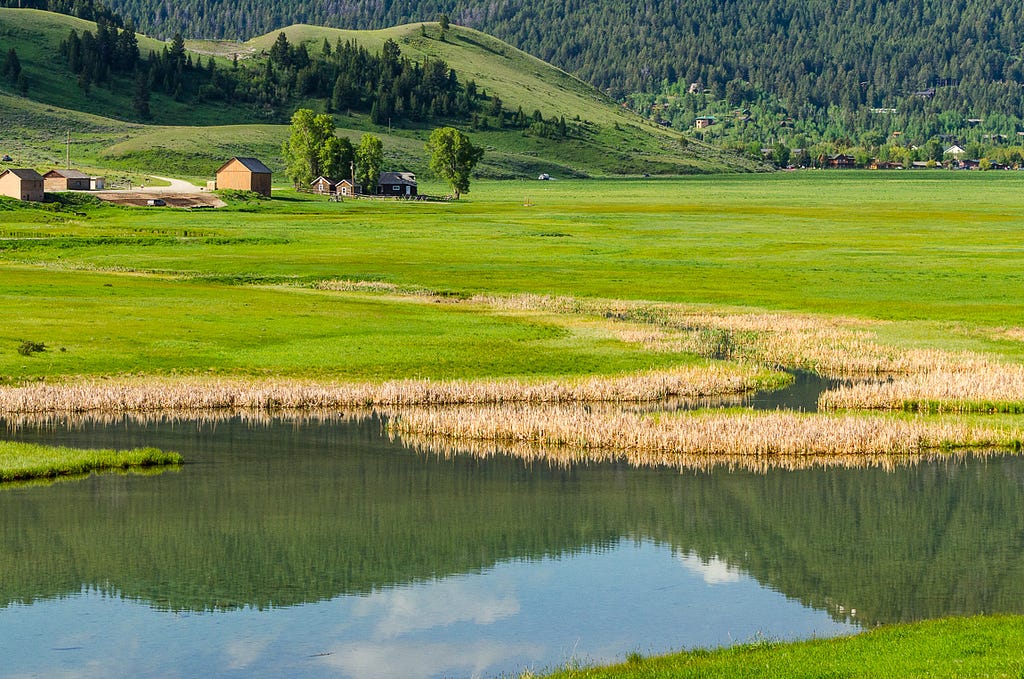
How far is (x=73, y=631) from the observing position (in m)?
27.6

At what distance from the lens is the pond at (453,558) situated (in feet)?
89.0

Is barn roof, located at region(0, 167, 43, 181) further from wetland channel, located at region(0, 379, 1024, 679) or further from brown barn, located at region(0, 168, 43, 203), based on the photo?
wetland channel, located at region(0, 379, 1024, 679)

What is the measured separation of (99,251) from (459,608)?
9381 centimetres

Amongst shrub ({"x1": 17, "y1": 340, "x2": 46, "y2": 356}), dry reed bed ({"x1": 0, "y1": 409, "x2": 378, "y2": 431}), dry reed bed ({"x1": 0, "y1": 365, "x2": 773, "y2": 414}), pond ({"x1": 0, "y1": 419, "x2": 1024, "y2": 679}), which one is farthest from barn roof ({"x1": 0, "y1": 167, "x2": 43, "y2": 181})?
pond ({"x1": 0, "y1": 419, "x2": 1024, "y2": 679})

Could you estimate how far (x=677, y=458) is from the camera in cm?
4434

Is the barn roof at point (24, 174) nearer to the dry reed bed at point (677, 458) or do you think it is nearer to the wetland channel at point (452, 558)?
the wetland channel at point (452, 558)

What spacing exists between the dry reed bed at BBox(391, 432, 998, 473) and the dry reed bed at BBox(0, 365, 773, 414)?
701 centimetres

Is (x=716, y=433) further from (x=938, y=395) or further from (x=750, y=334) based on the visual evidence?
(x=750, y=334)

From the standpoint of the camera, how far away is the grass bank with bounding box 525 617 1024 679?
2170cm

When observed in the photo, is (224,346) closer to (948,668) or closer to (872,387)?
(872,387)

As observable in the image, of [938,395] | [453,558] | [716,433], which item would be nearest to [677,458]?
[716,433]

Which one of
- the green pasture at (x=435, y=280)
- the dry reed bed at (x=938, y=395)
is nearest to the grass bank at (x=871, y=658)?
the dry reed bed at (x=938, y=395)

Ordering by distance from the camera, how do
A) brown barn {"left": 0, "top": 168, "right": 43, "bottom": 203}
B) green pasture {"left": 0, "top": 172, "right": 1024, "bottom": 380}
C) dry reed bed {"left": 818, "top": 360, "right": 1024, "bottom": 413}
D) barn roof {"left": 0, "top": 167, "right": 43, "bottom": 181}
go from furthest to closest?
barn roof {"left": 0, "top": 167, "right": 43, "bottom": 181}
brown barn {"left": 0, "top": 168, "right": 43, "bottom": 203}
green pasture {"left": 0, "top": 172, "right": 1024, "bottom": 380}
dry reed bed {"left": 818, "top": 360, "right": 1024, "bottom": 413}

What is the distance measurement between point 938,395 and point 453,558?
25850mm
